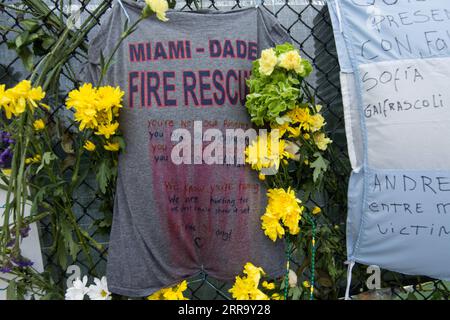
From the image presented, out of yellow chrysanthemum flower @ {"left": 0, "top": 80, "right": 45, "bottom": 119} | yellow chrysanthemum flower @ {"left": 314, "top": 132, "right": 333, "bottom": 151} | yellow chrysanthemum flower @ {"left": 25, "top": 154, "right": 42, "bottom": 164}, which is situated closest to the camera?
yellow chrysanthemum flower @ {"left": 0, "top": 80, "right": 45, "bottom": 119}

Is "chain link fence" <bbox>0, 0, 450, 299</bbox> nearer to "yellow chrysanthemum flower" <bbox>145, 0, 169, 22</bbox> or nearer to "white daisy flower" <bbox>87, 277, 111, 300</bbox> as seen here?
"white daisy flower" <bbox>87, 277, 111, 300</bbox>

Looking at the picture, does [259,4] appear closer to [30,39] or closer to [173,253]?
[30,39]

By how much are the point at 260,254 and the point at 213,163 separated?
0.31 metres

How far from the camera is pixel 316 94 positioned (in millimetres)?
1474

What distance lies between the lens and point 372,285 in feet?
4.67

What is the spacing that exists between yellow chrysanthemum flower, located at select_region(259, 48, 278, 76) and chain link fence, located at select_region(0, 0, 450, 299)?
278 mm

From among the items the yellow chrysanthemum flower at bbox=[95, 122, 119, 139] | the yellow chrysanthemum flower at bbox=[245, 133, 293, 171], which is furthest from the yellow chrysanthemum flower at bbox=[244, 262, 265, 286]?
the yellow chrysanthemum flower at bbox=[95, 122, 119, 139]

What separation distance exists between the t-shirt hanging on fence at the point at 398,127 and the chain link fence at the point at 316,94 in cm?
14

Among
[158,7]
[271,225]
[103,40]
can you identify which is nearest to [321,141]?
[271,225]

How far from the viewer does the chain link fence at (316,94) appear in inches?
52.6

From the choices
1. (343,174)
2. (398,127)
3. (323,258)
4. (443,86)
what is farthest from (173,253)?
→ (443,86)

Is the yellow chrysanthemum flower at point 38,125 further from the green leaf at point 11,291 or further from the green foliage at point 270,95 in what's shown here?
the green foliage at point 270,95

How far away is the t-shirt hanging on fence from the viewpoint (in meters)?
1.20

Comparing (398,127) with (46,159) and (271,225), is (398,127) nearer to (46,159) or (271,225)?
(271,225)
